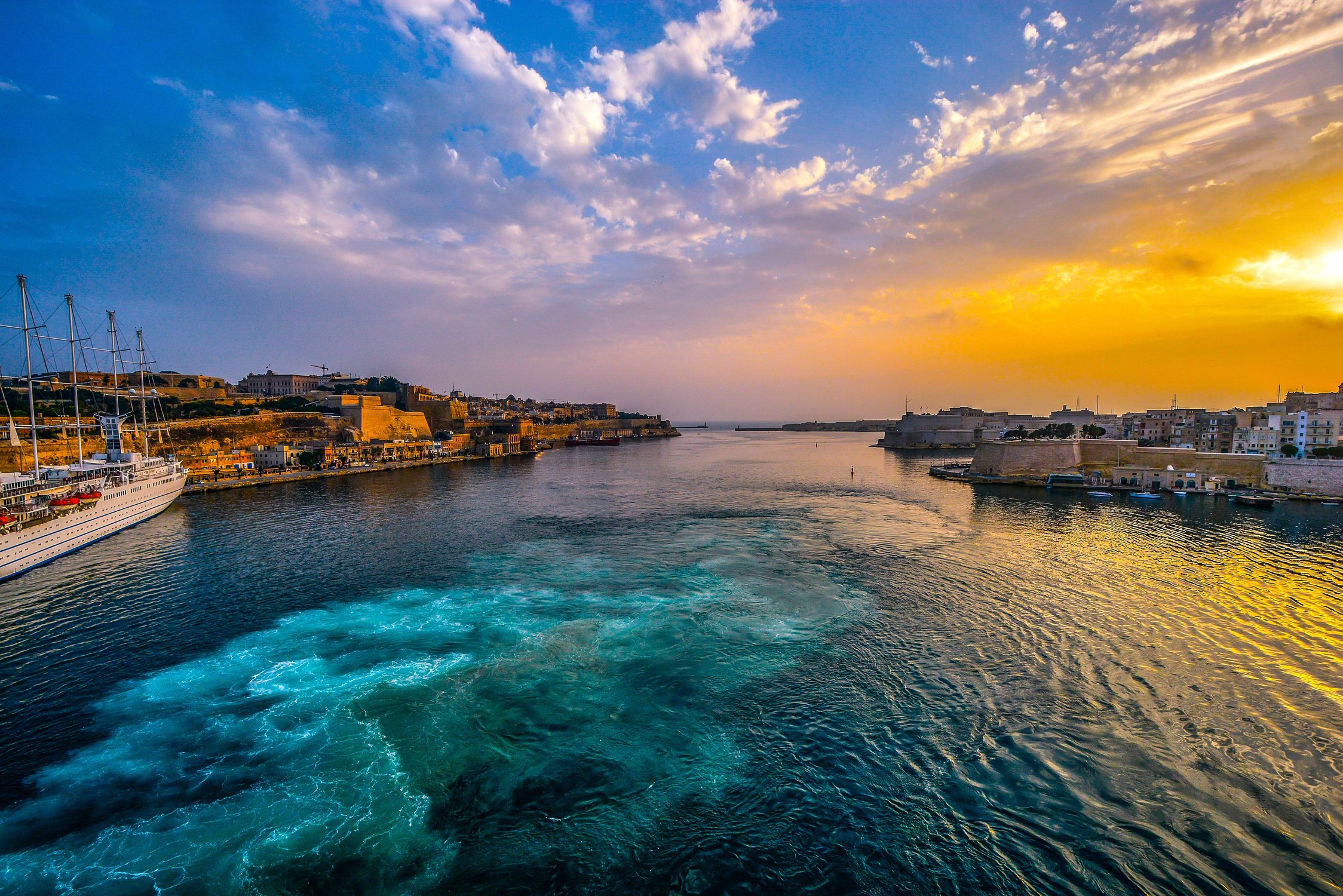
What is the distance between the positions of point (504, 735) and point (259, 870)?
10.8 ft

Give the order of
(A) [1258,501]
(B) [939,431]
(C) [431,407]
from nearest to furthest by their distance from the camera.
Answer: (A) [1258,501], (C) [431,407], (B) [939,431]

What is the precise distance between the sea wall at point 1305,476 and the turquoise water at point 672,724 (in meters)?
21.4

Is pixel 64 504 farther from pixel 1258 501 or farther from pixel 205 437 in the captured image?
pixel 1258 501

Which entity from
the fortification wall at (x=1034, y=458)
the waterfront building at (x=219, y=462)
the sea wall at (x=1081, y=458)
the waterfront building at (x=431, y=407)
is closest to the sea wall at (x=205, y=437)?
the waterfront building at (x=219, y=462)

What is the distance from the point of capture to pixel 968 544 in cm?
2228

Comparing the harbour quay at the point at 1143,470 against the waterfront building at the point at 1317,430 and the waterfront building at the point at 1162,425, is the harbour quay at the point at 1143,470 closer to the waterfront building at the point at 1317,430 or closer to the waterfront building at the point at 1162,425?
the waterfront building at the point at 1317,430

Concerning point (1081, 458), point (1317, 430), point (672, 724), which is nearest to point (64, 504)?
point (672, 724)

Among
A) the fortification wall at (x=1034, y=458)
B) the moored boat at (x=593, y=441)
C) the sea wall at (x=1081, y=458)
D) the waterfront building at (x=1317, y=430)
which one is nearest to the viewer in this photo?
the sea wall at (x=1081, y=458)

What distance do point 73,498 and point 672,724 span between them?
30317 millimetres

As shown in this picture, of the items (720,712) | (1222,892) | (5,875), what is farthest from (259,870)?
(1222,892)

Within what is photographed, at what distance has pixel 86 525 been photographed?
21281 mm

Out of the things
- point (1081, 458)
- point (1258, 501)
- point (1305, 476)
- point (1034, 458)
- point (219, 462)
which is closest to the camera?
point (1258, 501)

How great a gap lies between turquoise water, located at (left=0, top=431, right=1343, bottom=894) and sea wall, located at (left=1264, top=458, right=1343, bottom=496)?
21.4m

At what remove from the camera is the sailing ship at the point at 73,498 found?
58.3 ft
